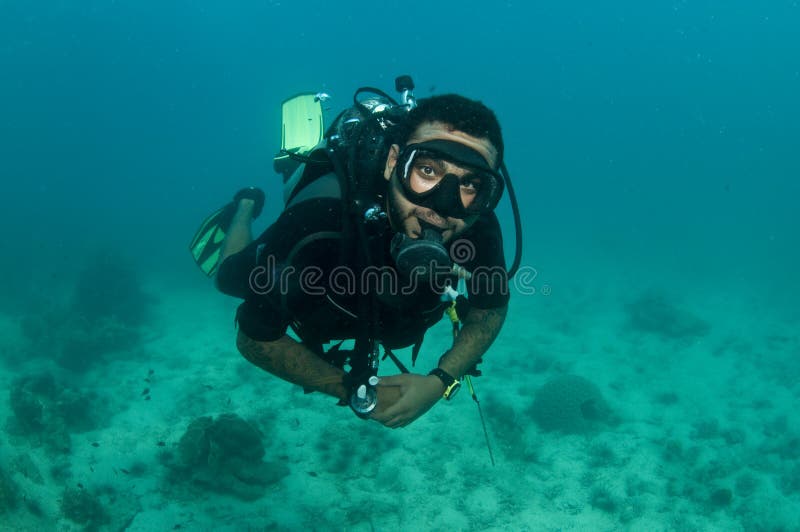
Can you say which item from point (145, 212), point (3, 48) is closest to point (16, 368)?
point (145, 212)

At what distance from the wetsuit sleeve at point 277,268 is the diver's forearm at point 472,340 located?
138 centimetres

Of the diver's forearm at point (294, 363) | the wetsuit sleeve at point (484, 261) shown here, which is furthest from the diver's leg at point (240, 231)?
the wetsuit sleeve at point (484, 261)

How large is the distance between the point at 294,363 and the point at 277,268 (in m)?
0.74

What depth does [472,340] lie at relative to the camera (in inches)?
146

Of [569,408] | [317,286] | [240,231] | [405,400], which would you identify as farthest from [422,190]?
[569,408]

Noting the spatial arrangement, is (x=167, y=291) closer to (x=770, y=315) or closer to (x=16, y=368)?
(x=16, y=368)

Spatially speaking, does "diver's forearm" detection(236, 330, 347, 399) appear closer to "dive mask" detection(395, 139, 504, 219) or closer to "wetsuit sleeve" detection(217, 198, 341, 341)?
"wetsuit sleeve" detection(217, 198, 341, 341)

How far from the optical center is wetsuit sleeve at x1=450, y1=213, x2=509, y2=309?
12.1 ft

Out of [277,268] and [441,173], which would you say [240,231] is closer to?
[277,268]

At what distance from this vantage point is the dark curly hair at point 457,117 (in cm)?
290

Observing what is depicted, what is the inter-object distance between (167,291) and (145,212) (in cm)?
4038

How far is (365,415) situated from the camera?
2879 millimetres

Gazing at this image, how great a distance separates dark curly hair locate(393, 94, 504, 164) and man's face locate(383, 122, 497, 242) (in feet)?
0.13

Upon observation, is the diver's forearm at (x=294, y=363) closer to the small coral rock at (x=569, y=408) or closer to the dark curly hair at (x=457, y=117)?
the dark curly hair at (x=457, y=117)
